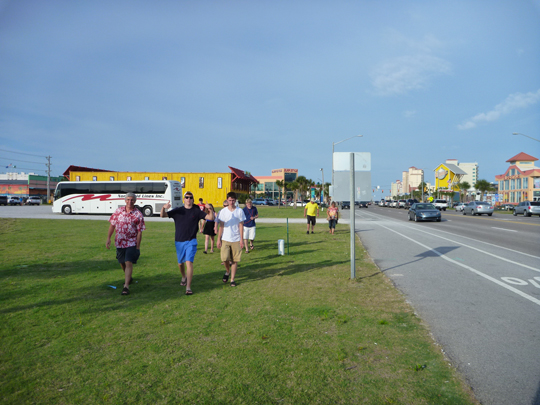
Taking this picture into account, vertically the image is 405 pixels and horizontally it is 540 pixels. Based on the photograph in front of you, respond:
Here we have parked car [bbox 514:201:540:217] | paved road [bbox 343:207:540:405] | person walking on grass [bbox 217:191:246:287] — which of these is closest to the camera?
paved road [bbox 343:207:540:405]

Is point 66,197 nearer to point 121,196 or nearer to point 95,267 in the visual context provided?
point 121,196

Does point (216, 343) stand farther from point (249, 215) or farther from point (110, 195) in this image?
point (110, 195)

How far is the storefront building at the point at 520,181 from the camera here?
83.8m

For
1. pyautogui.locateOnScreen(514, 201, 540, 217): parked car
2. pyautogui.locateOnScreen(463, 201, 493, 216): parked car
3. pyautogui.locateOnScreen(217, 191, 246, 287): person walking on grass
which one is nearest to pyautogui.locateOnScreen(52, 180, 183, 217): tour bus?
pyautogui.locateOnScreen(217, 191, 246, 287): person walking on grass

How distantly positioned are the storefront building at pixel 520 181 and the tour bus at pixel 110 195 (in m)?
77.5

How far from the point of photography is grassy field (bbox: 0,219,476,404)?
3.28 meters

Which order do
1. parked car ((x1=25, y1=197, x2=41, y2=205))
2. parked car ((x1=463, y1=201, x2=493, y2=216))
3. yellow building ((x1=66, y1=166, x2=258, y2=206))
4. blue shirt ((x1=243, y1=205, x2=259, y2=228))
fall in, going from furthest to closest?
parked car ((x1=25, y1=197, x2=41, y2=205))
yellow building ((x1=66, y1=166, x2=258, y2=206))
parked car ((x1=463, y1=201, x2=493, y2=216))
blue shirt ((x1=243, y1=205, x2=259, y2=228))

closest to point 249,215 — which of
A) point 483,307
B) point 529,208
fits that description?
point 483,307

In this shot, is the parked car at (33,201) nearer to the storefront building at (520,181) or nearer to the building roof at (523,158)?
the storefront building at (520,181)

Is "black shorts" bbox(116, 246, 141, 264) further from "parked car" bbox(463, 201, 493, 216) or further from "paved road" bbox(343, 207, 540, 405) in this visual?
"parked car" bbox(463, 201, 493, 216)

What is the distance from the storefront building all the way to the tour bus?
77.5 meters

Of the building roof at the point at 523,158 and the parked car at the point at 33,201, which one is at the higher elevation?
the building roof at the point at 523,158

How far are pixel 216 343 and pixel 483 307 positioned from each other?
4260 mm

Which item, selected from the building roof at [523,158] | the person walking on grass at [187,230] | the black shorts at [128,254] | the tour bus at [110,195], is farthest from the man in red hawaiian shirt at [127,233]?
the building roof at [523,158]
